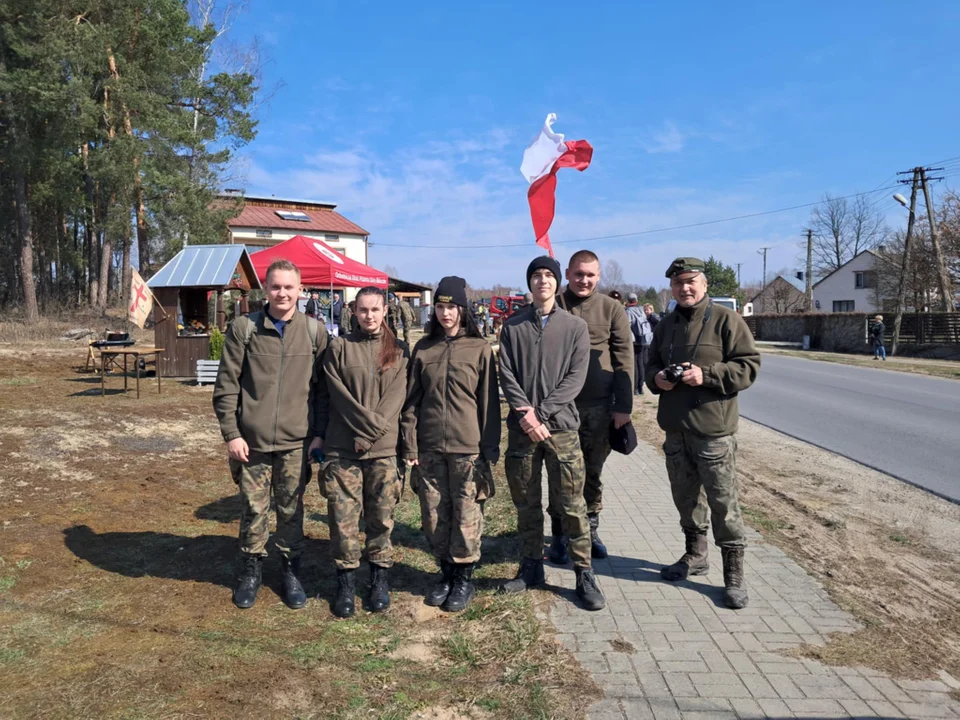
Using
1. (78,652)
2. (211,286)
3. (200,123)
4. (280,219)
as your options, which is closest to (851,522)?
(78,652)

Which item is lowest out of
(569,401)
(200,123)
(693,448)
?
(693,448)

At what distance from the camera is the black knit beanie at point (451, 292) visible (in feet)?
11.9

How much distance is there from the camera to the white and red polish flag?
246 inches

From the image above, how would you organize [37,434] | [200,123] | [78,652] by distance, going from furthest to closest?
[200,123] < [37,434] < [78,652]

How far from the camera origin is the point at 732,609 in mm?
3555

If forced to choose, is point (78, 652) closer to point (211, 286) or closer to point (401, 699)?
point (401, 699)

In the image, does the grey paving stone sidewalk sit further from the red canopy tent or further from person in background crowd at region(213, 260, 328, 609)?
the red canopy tent

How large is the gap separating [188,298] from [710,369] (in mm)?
14037

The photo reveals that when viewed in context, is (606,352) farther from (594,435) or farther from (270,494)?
(270,494)

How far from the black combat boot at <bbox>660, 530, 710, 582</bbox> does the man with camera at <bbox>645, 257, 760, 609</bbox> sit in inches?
0.5

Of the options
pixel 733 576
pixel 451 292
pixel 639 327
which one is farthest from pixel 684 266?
pixel 639 327

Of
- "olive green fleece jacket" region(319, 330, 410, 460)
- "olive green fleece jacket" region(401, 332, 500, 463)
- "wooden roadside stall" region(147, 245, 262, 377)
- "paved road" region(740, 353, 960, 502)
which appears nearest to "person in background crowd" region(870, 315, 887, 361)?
"paved road" region(740, 353, 960, 502)

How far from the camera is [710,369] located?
364 centimetres

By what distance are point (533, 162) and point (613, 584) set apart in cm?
416
